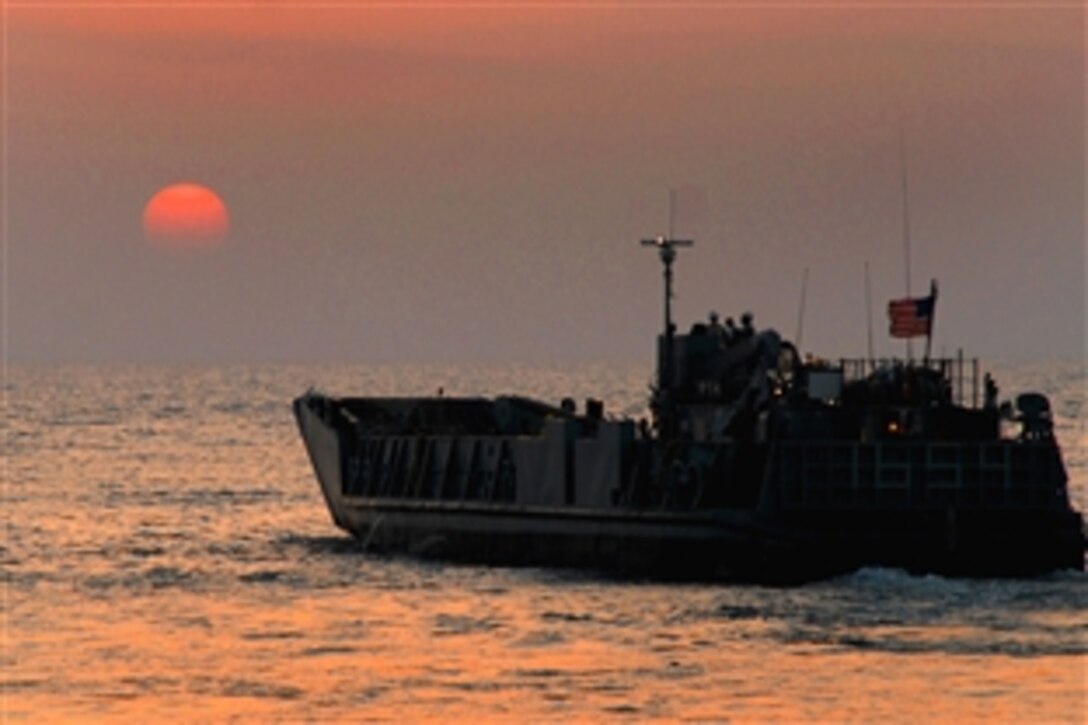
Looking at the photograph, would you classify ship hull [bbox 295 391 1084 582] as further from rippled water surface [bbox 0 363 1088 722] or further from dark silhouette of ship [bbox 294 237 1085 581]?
rippled water surface [bbox 0 363 1088 722]

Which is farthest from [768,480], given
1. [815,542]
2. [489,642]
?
[489,642]

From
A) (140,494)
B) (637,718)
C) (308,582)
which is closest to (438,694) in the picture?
(637,718)

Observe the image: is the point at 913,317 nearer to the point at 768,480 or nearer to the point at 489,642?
the point at 768,480

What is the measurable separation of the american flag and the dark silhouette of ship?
32.3 inches

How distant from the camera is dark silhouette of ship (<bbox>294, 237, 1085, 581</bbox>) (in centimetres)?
7012

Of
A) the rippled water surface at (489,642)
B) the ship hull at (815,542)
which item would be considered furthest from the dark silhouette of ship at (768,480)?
the rippled water surface at (489,642)

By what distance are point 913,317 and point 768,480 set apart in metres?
6.32

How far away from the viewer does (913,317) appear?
244 ft

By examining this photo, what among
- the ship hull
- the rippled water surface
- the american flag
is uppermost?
the american flag

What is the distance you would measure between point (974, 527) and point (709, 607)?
7.50 metres

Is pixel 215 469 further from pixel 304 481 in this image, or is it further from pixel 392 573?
pixel 392 573

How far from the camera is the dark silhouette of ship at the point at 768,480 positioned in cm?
7012

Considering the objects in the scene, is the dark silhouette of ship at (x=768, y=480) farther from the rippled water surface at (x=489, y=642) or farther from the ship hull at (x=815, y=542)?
Answer: the rippled water surface at (x=489, y=642)

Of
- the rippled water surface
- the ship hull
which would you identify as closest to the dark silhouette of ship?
the ship hull
